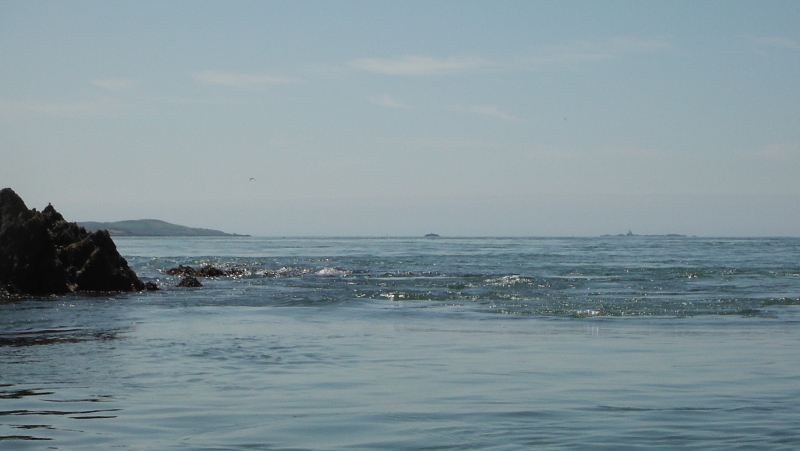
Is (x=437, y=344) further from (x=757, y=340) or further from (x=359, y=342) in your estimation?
(x=757, y=340)

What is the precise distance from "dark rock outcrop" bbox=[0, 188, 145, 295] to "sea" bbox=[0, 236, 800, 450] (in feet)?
6.95

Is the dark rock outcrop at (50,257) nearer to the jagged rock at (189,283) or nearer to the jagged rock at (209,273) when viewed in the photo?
the jagged rock at (189,283)

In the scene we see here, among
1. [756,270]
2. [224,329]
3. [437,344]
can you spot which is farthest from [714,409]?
[756,270]

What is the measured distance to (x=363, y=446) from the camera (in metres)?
6.61

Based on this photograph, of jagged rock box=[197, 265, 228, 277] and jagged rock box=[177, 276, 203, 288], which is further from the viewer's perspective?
jagged rock box=[197, 265, 228, 277]

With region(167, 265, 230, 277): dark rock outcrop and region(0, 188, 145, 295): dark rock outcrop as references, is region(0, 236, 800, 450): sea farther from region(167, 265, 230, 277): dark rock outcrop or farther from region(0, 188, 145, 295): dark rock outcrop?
region(167, 265, 230, 277): dark rock outcrop

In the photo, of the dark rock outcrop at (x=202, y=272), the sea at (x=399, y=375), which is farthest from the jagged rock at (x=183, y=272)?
the sea at (x=399, y=375)

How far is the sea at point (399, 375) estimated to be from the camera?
6941 millimetres

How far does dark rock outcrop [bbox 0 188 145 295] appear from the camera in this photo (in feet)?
74.7

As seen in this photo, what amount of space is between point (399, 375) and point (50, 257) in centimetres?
1678

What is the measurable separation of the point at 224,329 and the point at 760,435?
1027 centimetres

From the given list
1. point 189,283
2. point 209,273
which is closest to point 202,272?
point 209,273

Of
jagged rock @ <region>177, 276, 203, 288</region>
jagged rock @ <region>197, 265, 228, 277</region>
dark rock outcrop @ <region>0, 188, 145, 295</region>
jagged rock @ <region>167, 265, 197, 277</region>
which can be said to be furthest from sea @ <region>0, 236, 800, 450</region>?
jagged rock @ <region>167, 265, 197, 277</region>

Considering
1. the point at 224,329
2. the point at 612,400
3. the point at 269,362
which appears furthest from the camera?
the point at 224,329
